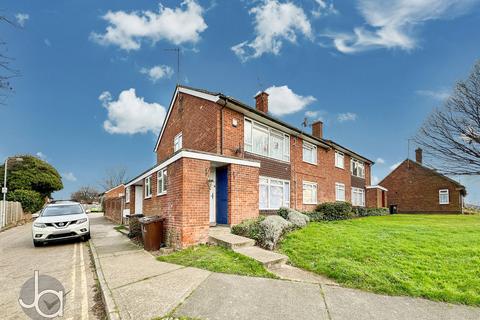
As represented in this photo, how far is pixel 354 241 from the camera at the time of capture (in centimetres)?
864

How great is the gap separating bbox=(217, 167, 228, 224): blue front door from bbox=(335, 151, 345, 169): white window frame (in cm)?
1339

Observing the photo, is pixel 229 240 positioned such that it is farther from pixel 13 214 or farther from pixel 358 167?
pixel 13 214

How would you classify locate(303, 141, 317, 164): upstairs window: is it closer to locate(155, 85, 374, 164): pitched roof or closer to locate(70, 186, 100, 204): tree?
locate(155, 85, 374, 164): pitched roof

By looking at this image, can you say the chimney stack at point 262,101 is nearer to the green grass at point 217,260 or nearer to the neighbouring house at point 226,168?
the neighbouring house at point 226,168

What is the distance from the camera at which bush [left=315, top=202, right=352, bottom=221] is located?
17.2 m

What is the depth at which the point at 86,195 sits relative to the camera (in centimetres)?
6134

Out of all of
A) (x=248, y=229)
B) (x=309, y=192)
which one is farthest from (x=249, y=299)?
(x=309, y=192)

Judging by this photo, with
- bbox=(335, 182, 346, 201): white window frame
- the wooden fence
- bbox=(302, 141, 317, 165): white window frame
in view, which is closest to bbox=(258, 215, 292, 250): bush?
bbox=(302, 141, 317, 165): white window frame

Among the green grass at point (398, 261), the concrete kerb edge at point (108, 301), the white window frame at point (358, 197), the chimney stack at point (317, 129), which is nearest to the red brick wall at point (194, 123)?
the green grass at point (398, 261)

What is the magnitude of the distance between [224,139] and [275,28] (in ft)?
16.8

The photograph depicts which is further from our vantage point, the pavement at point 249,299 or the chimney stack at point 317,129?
the chimney stack at point 317,129

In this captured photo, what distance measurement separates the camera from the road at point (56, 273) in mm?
4648

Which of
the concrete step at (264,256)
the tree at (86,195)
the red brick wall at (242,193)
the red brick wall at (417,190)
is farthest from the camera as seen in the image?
the tree at (86,195)

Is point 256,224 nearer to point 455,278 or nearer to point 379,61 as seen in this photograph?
point 455,278
